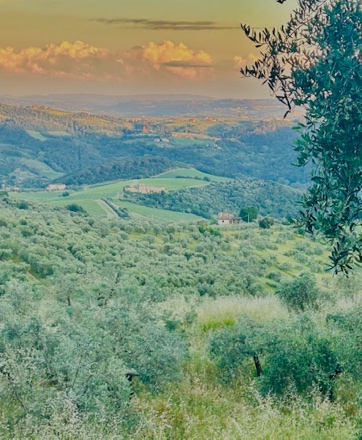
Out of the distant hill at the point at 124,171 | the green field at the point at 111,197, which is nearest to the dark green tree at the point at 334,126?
the green field at the point at 111,197

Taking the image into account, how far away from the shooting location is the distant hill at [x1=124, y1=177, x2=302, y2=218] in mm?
83688

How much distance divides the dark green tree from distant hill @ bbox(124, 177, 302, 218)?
74330 millimetres

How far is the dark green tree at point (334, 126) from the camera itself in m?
4.27

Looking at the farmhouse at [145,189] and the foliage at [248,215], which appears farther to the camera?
the farmhouse at [145,189]

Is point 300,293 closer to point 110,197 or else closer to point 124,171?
point 110,197

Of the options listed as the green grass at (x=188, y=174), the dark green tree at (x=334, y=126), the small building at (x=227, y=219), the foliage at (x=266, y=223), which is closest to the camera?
the dark green tree at (x=334, y=126)

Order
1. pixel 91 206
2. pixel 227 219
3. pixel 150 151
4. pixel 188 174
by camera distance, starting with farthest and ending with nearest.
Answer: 1. pixel 150 151
2. pixel 188 174
3. pixel 91 206
4. pixel 227 219

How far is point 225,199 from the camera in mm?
94250

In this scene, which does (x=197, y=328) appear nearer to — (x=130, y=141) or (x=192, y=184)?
(x=192, y=184)

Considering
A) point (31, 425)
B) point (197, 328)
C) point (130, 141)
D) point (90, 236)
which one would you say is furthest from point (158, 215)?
point (130, 141)

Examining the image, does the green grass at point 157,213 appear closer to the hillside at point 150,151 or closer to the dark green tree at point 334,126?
the hillside at point 150,151

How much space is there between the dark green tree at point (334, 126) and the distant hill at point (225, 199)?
7433cm

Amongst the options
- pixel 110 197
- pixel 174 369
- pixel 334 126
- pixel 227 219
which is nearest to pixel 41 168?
pixel 110 197

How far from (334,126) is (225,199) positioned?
90235mm
